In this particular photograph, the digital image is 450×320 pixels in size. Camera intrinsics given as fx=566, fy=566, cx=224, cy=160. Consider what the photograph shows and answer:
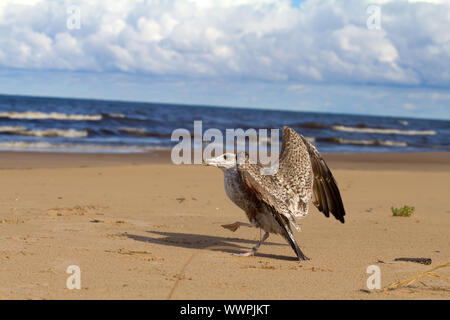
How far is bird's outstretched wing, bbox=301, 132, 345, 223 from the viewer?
7.18m

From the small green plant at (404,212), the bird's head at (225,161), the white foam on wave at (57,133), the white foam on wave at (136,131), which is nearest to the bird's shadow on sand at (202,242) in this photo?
the bird's head at (225,161)

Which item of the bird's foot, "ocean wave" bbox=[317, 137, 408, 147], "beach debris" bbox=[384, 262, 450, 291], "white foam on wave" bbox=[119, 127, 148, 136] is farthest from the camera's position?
"ocean wave" bbox=[317, 137, 408, 147]

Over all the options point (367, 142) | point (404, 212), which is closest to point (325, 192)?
point (404, 212)

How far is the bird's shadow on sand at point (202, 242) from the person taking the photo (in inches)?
251

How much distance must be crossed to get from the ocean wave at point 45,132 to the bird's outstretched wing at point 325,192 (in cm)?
2258

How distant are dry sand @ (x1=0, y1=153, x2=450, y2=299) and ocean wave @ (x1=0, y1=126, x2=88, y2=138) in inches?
642

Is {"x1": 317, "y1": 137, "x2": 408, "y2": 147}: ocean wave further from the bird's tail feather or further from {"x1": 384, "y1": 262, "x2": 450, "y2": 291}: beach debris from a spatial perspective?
{"x1": 384, "y1": 262, "x2": 450, "y2": 291}: beach debris

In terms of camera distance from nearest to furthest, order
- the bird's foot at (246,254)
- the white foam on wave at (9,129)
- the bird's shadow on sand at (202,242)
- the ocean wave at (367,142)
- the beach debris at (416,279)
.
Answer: the beach debris at (416,279), the bird's foot at (246,254), the bird's shadow on sand at (202,242), the white foam on wave at (9,129), the ocean wave at (367,142)

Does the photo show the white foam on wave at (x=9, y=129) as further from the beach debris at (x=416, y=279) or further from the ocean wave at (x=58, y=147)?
the beach debris at (x=416, y=279)

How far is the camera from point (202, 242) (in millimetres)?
6730

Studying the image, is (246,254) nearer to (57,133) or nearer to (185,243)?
(185,243)

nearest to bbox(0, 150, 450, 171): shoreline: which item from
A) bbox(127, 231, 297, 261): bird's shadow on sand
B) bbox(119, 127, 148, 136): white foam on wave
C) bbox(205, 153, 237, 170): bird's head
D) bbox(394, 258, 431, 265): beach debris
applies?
bbox(127, 231, 297, 261): bird's shadow on sand

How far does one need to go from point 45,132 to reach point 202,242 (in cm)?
2395
